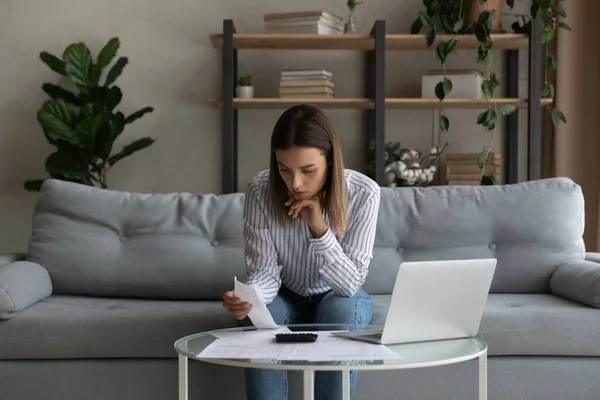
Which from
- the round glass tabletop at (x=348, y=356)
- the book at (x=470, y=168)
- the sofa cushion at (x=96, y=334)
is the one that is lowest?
the sofa cushion at (x=96, y=334)

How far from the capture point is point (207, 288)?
281 centimetres

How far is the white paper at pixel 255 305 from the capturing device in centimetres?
187

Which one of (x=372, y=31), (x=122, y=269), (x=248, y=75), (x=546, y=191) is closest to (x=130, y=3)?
(x=248, y=75)

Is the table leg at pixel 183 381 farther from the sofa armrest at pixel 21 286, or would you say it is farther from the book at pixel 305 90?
the book at pixel 305 90

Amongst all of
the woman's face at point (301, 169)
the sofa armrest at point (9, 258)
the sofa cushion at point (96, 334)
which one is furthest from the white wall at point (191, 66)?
the woman's face at point (301, 169)

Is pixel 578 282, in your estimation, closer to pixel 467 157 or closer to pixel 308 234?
pixel 308 234

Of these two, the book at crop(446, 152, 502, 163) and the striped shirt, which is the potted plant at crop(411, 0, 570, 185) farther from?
the striped shirt

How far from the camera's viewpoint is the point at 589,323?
2.40m

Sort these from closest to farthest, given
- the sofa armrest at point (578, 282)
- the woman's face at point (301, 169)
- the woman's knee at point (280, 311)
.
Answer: the woman's face at point (301, 169)
the woman's knee at point (280, 311)
the sofa armrest at point (578, 282)

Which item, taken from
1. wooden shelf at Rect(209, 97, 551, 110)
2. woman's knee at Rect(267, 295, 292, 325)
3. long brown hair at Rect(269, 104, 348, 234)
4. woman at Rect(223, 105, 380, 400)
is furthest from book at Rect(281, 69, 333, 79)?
woman's knee at Rect(267, 295, 292, 325)

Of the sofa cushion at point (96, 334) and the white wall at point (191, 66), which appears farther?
the white wall at point (191, 66)

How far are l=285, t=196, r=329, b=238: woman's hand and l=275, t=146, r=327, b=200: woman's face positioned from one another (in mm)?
17

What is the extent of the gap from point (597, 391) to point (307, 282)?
866mm

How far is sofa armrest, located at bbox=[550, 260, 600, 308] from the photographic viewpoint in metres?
2.48
